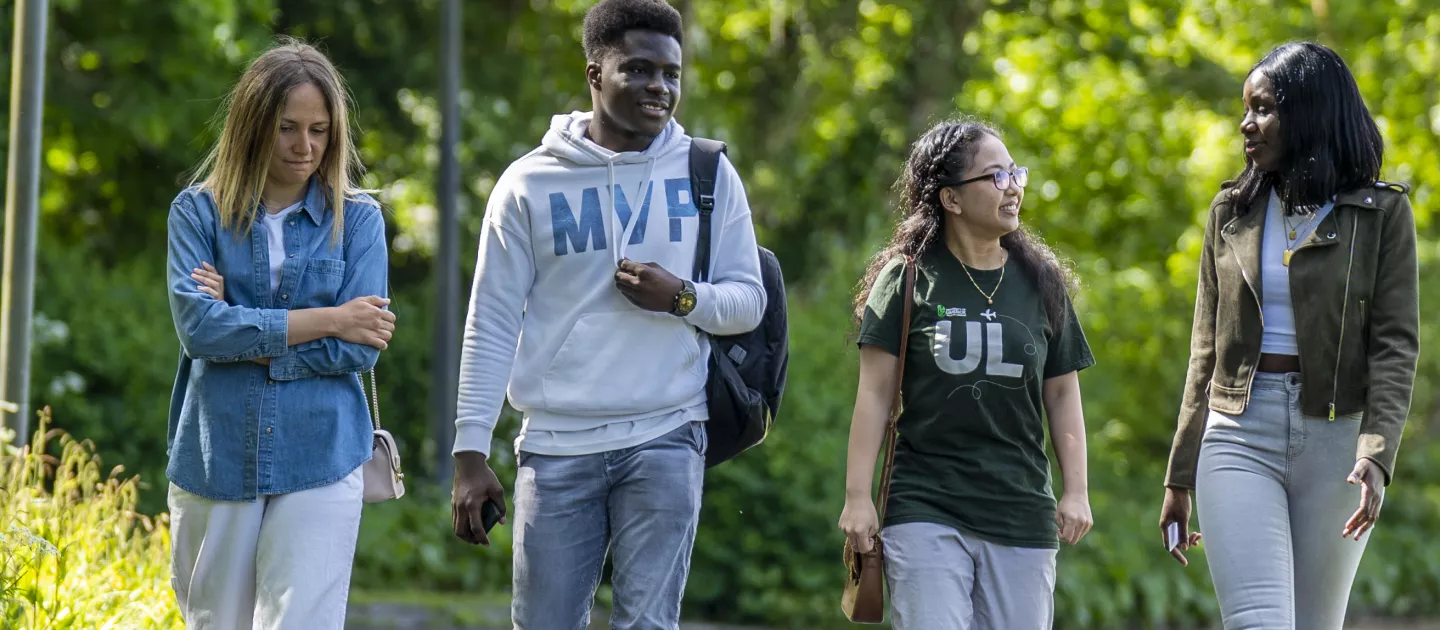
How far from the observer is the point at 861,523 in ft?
14.7

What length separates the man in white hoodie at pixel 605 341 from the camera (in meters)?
4.45

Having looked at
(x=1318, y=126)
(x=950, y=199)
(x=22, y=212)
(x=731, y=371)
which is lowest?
(x=731, y=371)

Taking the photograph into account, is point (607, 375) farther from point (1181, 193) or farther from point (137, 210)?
point (1181, 193)

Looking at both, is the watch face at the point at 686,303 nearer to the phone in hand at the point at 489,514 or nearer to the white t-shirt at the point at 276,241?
the phone in hand at the point at 489,514

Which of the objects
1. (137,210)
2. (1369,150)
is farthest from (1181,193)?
(1369,150)

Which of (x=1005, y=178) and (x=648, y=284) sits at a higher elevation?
(x=1005, y=178)

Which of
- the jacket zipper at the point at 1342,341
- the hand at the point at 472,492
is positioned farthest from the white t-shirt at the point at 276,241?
the jacket zipper at the point at 1342,341

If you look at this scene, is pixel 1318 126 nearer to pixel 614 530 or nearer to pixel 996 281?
pixel 996 281

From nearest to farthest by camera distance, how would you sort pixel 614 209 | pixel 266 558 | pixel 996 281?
pixel 266 558 < pixel 614 209 < pixel 996 281

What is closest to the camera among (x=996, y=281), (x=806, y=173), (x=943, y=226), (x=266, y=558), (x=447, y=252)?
(x=266, y=558)

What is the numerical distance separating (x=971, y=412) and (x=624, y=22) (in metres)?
1.34

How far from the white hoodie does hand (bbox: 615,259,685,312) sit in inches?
3.1

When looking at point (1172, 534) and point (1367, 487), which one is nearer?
point (1367, 487)

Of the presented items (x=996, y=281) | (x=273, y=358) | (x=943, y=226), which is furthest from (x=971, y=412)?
(x=273, y=358)
